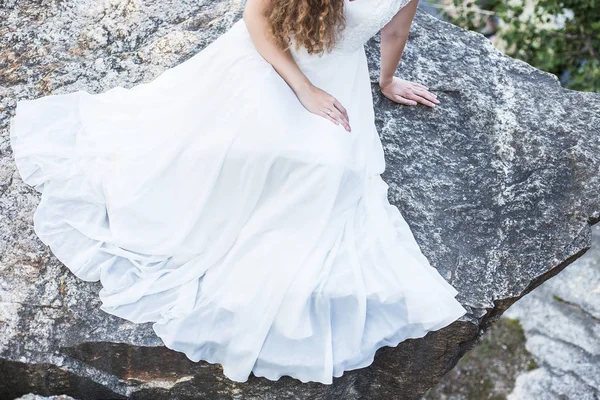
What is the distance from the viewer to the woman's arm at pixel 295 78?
2422mm

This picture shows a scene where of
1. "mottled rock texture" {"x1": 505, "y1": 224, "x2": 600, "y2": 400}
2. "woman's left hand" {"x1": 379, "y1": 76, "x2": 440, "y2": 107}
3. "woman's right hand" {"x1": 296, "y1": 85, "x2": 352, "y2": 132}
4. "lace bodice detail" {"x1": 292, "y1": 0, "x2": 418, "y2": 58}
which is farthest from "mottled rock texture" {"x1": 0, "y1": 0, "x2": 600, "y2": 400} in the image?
"mottled rock texture" {"x1": 505, "y1": 224, "x2": 600, "y2": 400}

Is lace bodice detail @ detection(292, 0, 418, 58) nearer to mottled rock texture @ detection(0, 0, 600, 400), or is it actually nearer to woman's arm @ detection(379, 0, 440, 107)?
woman's arm @ detection(379, 0, 440, 107)

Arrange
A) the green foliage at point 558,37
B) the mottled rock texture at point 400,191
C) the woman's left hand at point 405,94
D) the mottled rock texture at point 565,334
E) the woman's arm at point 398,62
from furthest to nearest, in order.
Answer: the green foliage at point 558,37 → the mottled rock texture at point 565,334 → the woman's left hand at point 405,94 → the woman's arm at point 398,62 → the mottled rock texture at point 400,191

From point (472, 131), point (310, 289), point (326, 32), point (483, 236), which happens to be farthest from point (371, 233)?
point (472, 131)

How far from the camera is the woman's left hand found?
2986 millimetres

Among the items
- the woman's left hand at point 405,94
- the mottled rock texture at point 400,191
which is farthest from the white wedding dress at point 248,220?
the woman's left hand at point 405,94

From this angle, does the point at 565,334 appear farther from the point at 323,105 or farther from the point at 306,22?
the point at 306,22

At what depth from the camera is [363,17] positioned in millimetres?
2387

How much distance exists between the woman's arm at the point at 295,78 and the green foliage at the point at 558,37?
232 cm

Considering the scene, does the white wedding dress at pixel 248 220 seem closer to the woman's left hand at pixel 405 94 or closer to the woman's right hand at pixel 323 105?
the woman's right hand at pixel 323 105

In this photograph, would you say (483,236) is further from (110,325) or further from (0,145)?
(0,145)

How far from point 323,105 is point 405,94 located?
0.66 meters

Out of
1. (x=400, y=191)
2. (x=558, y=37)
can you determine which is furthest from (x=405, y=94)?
(x=558, y=37)

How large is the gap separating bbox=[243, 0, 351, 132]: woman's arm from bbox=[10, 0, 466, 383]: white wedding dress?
32 mm
